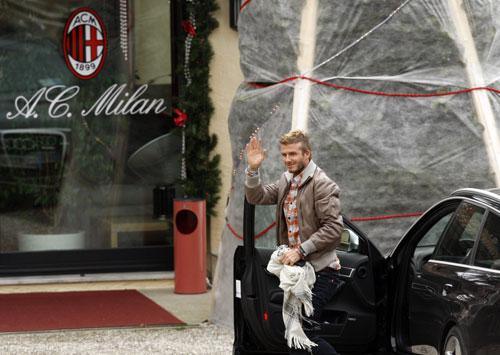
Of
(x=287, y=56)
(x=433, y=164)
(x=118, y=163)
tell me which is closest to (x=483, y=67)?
(x=433, y=164)

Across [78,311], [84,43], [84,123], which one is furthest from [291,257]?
[84,43]

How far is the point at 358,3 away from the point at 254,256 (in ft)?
9.03

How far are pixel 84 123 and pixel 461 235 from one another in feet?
21.7

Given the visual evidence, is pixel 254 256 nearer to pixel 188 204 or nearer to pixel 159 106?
pixel 188 204

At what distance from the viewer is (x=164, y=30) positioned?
39.0 feet

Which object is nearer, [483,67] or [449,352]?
[449,352]

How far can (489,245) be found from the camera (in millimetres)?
5625

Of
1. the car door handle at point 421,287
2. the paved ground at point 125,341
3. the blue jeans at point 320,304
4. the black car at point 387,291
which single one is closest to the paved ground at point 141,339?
the paved ground at point 125,341

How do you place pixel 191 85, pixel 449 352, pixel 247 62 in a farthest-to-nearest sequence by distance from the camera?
pixel 191 85, pixel 247 62, pixel 449 352

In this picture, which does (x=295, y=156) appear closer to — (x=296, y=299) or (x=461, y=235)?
(x=296, y=299)

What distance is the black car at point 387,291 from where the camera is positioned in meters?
5.96

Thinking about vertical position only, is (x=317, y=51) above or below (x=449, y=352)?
above

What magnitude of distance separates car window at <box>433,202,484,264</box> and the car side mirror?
58cm

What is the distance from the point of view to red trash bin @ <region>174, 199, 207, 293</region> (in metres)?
10.7
